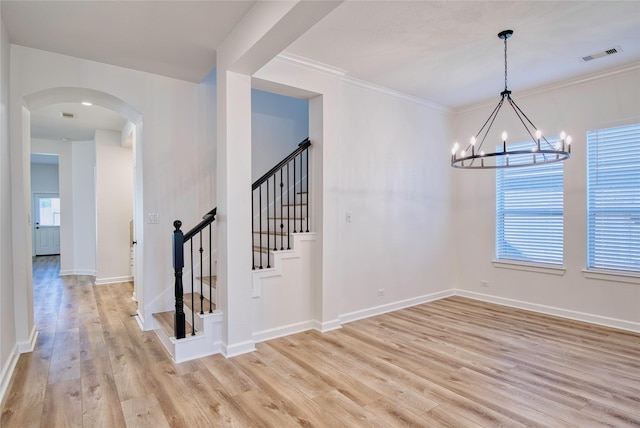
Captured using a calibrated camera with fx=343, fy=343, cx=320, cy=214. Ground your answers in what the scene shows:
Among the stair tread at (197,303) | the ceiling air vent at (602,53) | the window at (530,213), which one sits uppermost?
the ceiling air vent at (602,53)

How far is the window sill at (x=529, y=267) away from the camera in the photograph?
4301 millimetres

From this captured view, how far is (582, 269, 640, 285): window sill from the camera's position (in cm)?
373

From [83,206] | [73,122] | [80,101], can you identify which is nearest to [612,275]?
A: [80,101]

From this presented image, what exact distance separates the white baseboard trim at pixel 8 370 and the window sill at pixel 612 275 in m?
5.63

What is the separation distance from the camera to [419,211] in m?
4.91

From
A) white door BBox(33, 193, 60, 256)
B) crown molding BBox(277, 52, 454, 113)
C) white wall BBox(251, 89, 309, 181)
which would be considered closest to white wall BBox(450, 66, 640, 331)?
crown molding BBox(277, 52, 454, 113)

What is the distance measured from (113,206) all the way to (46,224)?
6.67 m

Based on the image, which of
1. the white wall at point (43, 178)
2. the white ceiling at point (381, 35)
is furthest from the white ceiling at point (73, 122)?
the white wall at point (43, 178)

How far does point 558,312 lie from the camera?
429cm

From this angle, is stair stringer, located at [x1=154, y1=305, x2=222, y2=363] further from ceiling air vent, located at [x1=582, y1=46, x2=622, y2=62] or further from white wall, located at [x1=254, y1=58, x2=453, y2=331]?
ceiling air vent, located at [x1=582, y1=46, x2=622, y2=62]

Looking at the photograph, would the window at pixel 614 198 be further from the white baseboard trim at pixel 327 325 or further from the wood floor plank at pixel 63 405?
the wood floor plank at pixel 63 405

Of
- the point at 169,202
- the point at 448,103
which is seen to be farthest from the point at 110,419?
the point at 448,103

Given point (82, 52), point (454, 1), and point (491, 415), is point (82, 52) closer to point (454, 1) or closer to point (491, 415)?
point (454, 1)

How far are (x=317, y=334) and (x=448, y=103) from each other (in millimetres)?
3755
